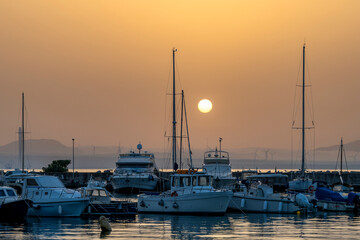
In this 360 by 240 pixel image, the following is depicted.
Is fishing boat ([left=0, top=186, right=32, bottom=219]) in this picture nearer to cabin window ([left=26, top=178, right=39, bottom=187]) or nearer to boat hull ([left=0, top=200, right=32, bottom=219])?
boat hull ([left=0, top=200, right=32, bottom=219])

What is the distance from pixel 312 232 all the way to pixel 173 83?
40.7m

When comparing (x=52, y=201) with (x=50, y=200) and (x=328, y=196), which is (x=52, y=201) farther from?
(x=328, y=196)

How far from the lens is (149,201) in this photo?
5516 cm

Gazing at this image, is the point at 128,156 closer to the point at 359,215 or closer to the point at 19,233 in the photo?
the point at 359,215

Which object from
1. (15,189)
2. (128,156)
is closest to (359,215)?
(15,189)

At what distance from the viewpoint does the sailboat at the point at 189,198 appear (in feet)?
173

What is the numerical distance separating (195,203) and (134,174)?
43.8m

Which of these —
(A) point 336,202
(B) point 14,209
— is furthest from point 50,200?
(A) point 336,202

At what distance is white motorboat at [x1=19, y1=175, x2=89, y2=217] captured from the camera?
51312mm

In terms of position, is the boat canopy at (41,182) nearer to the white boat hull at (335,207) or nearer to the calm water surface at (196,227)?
the calm water surface at (196,227)

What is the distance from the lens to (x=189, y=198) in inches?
2085

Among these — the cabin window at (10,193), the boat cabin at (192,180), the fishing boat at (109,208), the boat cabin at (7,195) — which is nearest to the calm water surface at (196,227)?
the fishing boat at (109,208)

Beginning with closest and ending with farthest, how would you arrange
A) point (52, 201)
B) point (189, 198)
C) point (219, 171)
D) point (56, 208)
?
point (56, 208) → point (52, 201) → point (189, 198) → point (219, 171)

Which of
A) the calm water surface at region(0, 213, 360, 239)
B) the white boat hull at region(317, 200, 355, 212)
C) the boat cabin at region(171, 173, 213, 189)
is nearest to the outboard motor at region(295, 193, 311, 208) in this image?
the calm water surface at region(0, 213, 360, 239)
